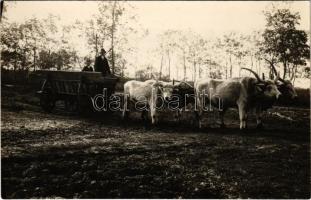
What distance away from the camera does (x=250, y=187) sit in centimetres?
493

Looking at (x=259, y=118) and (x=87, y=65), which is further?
(x=87, y=65)

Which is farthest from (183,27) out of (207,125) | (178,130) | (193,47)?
(207,125)

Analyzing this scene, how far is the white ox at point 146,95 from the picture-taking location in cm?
934

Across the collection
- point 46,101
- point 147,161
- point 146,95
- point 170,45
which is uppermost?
point 170,45

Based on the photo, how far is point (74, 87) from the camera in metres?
9.97

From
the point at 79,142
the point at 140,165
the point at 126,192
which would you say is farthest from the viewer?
the point at 79,142

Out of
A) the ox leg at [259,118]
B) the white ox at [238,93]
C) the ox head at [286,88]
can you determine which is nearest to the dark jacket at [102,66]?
the white ox at [238,93]

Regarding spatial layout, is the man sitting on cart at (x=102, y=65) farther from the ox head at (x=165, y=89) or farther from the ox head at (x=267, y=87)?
the ox head at (x=267, y=87)

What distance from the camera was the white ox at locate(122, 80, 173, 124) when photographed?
30.6ft

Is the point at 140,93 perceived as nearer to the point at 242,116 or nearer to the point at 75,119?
the point at 75,119

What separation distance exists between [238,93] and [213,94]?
71 cm

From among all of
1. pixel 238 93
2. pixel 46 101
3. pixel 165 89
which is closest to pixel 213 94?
pixel 238 93

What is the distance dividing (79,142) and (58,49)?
164 inches

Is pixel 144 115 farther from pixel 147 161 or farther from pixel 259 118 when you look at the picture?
pixel 147 161
